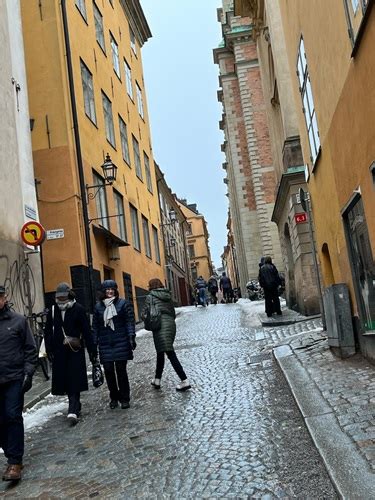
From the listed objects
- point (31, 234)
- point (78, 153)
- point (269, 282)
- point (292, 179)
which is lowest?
point (269, 282)

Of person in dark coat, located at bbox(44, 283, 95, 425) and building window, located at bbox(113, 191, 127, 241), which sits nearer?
person in dark coat, located at bbox(44, 283, 95, 425)

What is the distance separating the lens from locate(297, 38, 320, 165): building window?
10200 millimetres

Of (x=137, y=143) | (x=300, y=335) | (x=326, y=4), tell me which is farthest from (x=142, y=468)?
(x=137, y=143)

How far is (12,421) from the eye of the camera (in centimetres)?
514

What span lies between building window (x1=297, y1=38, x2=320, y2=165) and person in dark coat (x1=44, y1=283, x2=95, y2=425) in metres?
5.28

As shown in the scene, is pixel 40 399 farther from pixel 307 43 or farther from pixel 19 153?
pixel 307 43

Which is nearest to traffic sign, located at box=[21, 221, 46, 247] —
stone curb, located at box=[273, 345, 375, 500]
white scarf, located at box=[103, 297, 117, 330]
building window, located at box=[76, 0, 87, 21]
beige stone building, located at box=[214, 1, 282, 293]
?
white scarf, located at box=[103, 297, 117, 330]

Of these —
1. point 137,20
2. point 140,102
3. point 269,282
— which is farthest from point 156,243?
point 269,282

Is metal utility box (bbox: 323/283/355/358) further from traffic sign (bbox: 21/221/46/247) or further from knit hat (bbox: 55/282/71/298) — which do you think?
traffic sign (bbox: 21/221/46/247)

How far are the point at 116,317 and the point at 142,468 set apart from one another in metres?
2.97

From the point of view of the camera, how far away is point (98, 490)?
4391 mm

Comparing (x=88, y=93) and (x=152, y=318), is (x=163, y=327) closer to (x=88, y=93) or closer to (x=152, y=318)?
(x=152, y=318)

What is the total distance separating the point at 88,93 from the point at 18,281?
983 cm

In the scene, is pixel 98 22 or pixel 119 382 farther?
pixel 98 22
